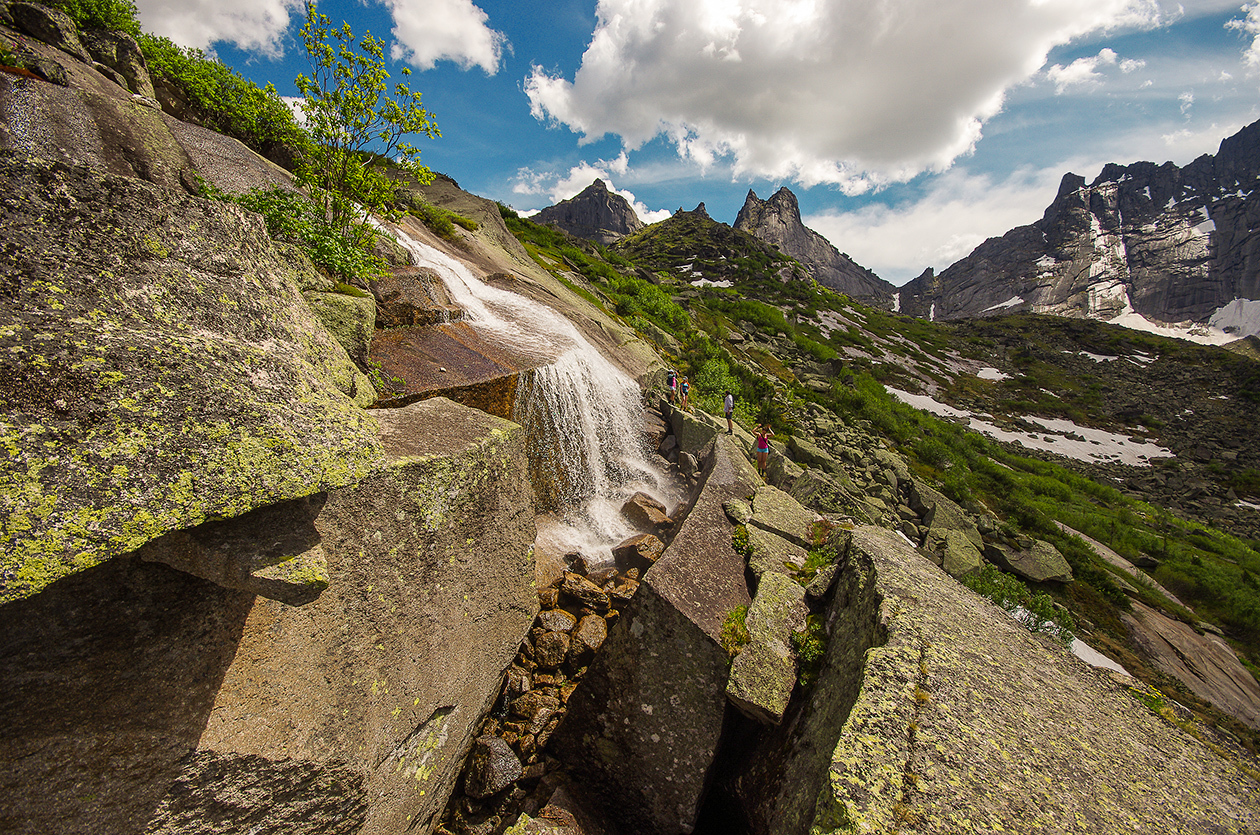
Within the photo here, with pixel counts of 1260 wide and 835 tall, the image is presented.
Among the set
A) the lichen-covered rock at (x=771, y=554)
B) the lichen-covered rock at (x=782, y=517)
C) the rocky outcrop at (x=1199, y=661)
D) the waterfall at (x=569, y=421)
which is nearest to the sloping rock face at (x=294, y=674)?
the lichen-covered rock at (x=771, y=554)

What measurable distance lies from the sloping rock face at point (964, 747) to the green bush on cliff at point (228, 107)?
86.0 ft

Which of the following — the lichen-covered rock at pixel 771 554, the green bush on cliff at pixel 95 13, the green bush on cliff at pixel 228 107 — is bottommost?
the lichen-covered rock at pixel 771 554

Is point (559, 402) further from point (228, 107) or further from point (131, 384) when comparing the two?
point (228, 107)

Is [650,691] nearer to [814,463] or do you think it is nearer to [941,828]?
[941,828]

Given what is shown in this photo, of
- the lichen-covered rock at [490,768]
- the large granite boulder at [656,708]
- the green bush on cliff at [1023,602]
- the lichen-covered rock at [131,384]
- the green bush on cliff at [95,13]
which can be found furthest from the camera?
the green bush on cliff at [95,13]

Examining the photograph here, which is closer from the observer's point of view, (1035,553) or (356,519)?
(356,519)

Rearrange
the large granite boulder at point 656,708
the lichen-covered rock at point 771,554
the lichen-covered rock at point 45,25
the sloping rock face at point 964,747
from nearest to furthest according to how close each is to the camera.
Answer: the sloping rock face at point 964,747 < the large granite boulder at point 656,708 < the lichen-covered rock at point 771,554 < the lichen-covered rock at point 45,25

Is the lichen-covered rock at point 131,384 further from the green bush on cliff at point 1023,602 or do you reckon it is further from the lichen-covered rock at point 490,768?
the green bush on cliff at point 1023,602

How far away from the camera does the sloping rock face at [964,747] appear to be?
3.72 metres

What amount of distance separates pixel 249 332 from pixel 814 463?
874 inches

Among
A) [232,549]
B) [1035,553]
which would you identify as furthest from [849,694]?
[1035,553]

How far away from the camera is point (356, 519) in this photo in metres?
4.89

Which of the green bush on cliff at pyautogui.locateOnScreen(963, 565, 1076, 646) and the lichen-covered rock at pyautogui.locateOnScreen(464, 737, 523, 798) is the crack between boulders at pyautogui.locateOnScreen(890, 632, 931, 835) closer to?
the lichen-covered rock at pyautogui.locateOnScreen(464, 737, 523, 798)

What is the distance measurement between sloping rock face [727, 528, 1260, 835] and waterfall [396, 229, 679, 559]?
26.0 ft
